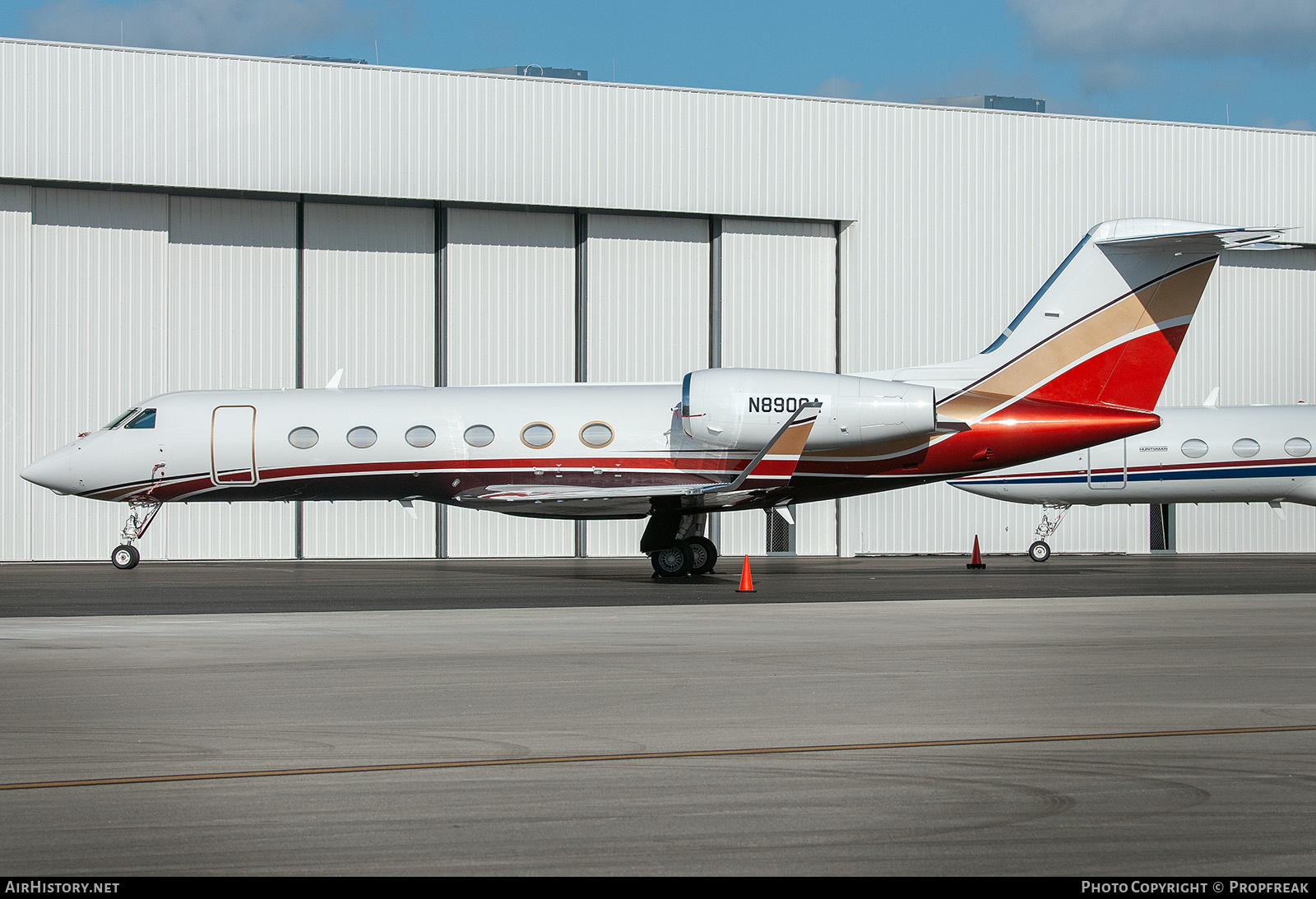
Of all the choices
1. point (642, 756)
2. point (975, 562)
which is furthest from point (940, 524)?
point (642, 756)

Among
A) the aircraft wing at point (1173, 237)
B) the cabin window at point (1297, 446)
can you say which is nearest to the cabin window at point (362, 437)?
the aircraft wing at point (1173, 237)

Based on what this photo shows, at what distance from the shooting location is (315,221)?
102 feet

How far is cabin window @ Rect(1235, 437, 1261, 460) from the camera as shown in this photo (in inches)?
1129

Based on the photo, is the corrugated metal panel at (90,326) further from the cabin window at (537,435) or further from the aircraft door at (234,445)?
the cabin window at (537,435)

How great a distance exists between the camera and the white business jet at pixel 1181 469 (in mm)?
28281

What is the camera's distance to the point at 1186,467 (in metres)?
28.5

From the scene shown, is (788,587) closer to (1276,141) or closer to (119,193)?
(119,193)

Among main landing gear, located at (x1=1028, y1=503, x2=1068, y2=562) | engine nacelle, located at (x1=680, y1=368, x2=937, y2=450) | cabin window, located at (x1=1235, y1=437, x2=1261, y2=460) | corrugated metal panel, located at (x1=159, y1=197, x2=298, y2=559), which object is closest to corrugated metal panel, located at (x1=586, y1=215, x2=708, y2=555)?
corrugated metal panel, located at (x1=159, y1=197, x2=298, y2=559)

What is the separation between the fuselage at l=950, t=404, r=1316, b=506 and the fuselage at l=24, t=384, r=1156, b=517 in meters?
6.37

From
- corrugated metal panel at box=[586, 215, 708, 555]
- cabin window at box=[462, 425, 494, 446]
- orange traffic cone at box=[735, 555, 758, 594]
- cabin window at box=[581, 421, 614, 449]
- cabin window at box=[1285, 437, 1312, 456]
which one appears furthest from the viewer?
corrugated metal panel at box=[586, 215, 708, 555]

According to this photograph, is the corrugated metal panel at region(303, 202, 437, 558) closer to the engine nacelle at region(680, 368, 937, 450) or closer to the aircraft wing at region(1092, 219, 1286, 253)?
the engine nacelle at region(680, 368, 937, 450)

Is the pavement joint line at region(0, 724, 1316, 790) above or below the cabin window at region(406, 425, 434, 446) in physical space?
below
